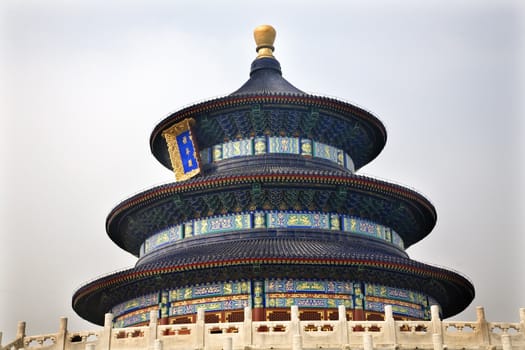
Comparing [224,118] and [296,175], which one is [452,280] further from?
[224,118]

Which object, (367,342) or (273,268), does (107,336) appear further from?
Answer: (367,342)

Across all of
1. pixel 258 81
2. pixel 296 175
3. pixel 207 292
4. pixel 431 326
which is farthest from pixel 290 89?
pixel 431 326

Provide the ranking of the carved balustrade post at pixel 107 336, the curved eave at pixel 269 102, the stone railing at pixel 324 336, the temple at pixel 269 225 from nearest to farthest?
the stone railing at pixel 324 336, the carved balustrade post at pixel 107 336, the temple at pixel 269 225, the curved eave at pixel 269 102

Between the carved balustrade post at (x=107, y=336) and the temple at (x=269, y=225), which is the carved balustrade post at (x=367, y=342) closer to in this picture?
the temple at (x=269, y=225)

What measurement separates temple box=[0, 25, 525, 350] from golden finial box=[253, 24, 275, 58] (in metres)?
0.78

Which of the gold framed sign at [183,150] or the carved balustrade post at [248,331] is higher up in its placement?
the gold framed sign at [183,150]

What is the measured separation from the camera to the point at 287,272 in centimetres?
2798

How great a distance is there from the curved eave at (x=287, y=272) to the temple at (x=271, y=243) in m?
0.06

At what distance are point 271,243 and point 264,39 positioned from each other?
14495mm

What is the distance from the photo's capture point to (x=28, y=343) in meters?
24.4

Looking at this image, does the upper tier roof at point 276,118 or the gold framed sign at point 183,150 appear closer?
the upper tier roof at point 276,118

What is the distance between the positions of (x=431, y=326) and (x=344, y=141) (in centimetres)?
1551

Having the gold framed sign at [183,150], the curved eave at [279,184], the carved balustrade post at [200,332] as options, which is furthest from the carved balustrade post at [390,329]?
the gold framed sign at [183,150]

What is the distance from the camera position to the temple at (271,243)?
22.6 meters
